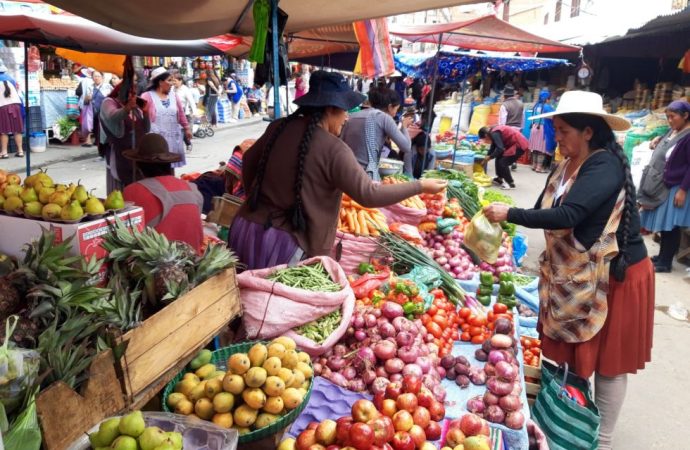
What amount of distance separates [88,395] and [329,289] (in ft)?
4.51

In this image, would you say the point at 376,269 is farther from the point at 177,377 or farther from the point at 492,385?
the point at 177,377

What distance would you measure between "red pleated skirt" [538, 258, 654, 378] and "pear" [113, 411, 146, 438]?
8.49 ft

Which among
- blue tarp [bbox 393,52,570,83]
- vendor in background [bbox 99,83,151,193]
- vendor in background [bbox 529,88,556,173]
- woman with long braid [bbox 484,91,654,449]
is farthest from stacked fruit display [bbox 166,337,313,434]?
vendor in background [bbox 529,88,556,173]

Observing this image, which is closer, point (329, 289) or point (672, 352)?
point (329, 289)

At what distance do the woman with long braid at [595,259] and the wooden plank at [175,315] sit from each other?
1.80 meters

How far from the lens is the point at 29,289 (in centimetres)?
205

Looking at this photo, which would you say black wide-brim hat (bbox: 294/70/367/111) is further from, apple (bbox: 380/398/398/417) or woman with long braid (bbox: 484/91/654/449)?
apple (bbox: 380/398/398/417)

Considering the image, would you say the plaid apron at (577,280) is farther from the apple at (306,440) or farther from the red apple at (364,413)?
the apple at (306,440)

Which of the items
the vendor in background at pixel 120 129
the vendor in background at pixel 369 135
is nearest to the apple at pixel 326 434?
the vendor in background at pixel 369 135

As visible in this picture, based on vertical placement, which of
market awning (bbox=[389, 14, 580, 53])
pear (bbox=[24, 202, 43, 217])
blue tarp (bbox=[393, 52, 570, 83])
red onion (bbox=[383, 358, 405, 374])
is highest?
market awning (bbox=[389, 14, 580, 53])

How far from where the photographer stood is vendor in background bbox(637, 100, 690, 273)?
670 centimetres

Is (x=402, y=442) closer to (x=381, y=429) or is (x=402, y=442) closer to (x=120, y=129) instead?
(x=381, y=429)

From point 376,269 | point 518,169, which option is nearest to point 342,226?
point 376,269

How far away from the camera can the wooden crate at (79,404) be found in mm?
1622
